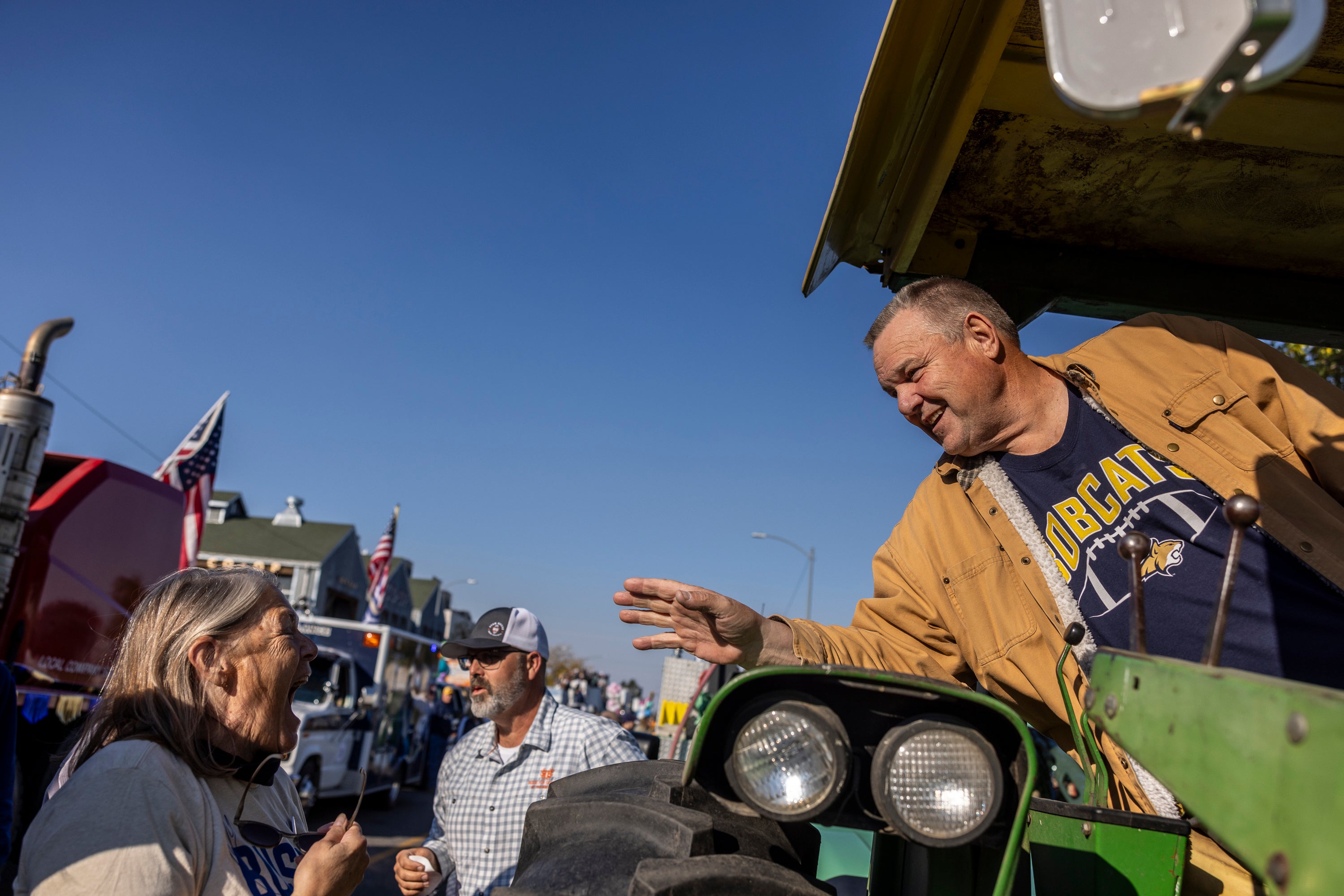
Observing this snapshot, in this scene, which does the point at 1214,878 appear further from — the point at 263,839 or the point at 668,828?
the point at 263,839

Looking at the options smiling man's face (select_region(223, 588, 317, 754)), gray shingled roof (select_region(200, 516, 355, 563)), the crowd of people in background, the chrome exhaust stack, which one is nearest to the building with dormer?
gray shingled roof (select_region(200, 516, 355, 563))

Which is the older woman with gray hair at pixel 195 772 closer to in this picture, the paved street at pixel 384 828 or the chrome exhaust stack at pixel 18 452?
the chrome exhaust stack at pixel 18 452

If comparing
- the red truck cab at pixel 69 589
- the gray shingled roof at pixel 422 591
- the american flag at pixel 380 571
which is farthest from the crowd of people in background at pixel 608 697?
the red truck cab at pixel 69 589

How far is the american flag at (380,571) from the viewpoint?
21031mm

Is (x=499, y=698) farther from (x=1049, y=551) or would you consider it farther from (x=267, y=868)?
(x=1049, y=551)

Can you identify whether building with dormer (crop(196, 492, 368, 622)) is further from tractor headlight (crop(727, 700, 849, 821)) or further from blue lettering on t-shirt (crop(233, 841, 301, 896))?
tractor headlight (crop(727, 700, 849, 821))

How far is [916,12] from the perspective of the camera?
163 centimetres

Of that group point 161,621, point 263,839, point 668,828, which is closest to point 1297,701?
point 668,828

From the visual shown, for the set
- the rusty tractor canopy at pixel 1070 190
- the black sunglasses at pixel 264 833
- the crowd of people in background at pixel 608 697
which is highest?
the rusty tractor canopy at pixel 1070 190

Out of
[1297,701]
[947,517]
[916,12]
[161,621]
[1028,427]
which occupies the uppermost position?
[916,12]

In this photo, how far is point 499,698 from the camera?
4.06 meters

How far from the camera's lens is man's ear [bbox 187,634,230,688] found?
88.1 inches

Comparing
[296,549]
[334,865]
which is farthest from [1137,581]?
[296,549]

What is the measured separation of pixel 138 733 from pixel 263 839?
→ 0.38 metres
